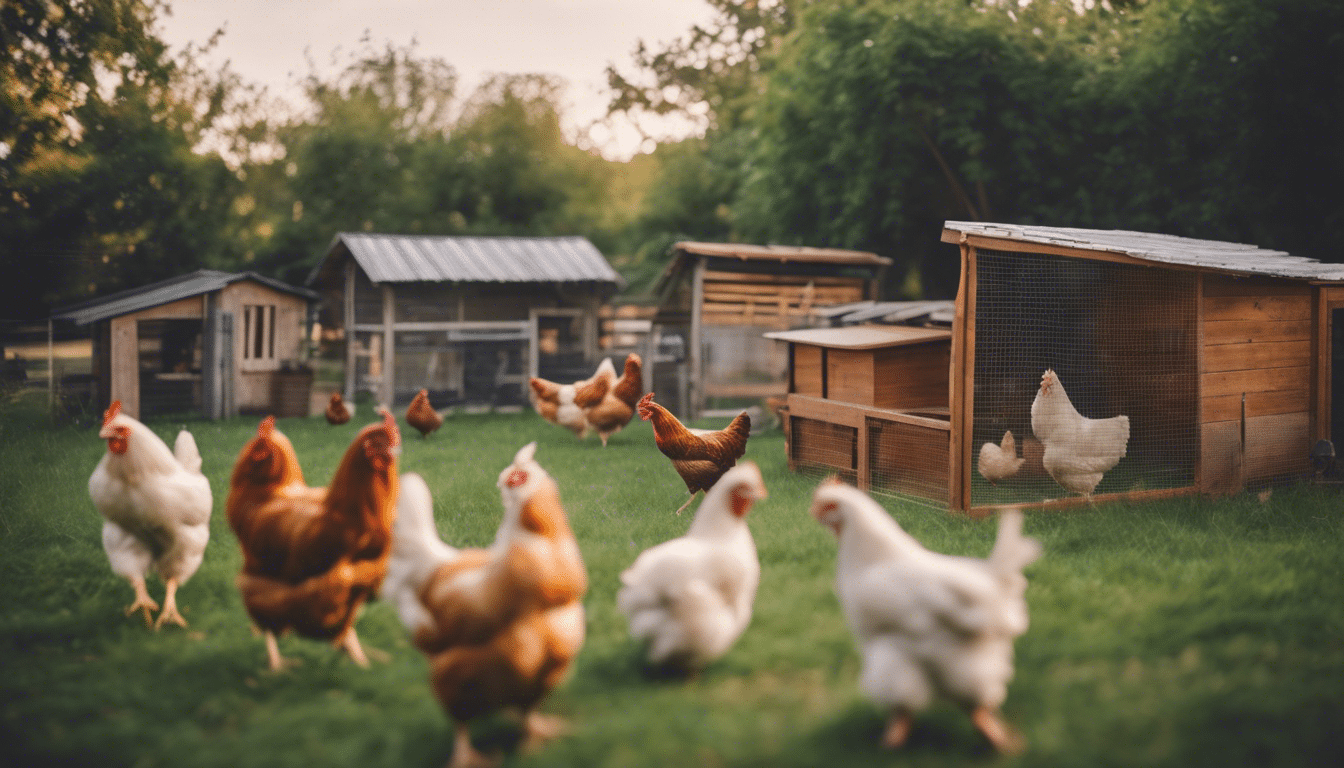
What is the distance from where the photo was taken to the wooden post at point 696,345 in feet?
48.7

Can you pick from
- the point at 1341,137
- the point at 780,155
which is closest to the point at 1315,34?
the point at 1341,137

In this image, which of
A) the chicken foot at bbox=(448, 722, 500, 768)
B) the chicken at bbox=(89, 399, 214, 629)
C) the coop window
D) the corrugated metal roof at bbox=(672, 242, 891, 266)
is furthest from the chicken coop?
the coop window

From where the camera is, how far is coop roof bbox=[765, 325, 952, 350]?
8.82 metres

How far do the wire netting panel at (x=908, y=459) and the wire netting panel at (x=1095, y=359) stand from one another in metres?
0.47

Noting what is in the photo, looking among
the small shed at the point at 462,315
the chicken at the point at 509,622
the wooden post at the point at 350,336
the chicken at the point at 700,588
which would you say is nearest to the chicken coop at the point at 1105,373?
the chicken at the point at 700,588

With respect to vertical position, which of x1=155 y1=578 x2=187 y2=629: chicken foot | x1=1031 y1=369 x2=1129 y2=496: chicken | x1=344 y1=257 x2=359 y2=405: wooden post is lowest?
x1=155 y1=578 x2=187 y2=629: chicken foot

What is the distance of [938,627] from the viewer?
3.48 meters

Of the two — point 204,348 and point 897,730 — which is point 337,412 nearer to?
point 204,348

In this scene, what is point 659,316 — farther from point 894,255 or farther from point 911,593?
point 911,593

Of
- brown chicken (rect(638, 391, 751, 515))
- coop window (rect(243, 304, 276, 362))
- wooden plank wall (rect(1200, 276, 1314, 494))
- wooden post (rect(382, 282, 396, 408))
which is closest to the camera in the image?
wooden plank wall (rect(1200, 276, 1314, 494))

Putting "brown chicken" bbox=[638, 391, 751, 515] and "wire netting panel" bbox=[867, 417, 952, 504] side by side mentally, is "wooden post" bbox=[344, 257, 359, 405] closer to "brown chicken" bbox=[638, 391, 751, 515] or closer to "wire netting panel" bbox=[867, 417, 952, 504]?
"brown chicken" bbox=[638, 391, 751, 515]

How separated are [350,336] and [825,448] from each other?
35.4 ft

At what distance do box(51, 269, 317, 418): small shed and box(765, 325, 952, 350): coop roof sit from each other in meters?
10.1

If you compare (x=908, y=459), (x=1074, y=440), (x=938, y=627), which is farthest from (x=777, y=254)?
(x=938, y=627)
